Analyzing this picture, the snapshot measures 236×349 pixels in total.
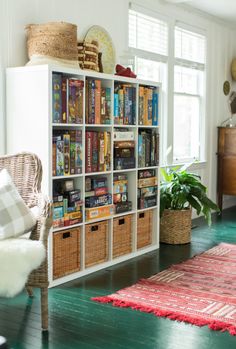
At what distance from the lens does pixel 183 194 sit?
183 inches

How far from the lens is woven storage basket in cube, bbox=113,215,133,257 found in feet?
13.6

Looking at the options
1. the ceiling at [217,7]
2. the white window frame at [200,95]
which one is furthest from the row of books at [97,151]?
the ceiling at [217,7]

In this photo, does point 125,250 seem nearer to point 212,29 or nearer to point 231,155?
point 231,155

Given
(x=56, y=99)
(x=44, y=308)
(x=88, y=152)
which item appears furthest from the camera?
(x=88, y=152)

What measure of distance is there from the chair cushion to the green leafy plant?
203 centimetres

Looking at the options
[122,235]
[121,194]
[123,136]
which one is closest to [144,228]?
[122,235]

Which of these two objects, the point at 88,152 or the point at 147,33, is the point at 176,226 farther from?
the point at 147,33

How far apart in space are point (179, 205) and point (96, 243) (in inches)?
46.3

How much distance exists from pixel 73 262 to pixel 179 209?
4.71ft

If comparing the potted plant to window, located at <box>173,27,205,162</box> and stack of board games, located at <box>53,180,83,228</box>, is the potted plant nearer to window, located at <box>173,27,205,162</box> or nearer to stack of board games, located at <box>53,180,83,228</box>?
window, located at <box>173,27,205,162</box>

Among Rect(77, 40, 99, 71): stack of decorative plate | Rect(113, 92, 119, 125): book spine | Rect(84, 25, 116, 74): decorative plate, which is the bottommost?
Result: Rect(113, 92, 119, 125): book spine

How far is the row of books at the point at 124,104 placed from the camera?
405cm

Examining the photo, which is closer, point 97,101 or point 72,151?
point 72,151

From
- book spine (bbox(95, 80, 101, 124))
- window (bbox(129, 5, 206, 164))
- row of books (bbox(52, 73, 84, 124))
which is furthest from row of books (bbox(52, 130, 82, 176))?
window (bbox(129, 5, 206, 164))
